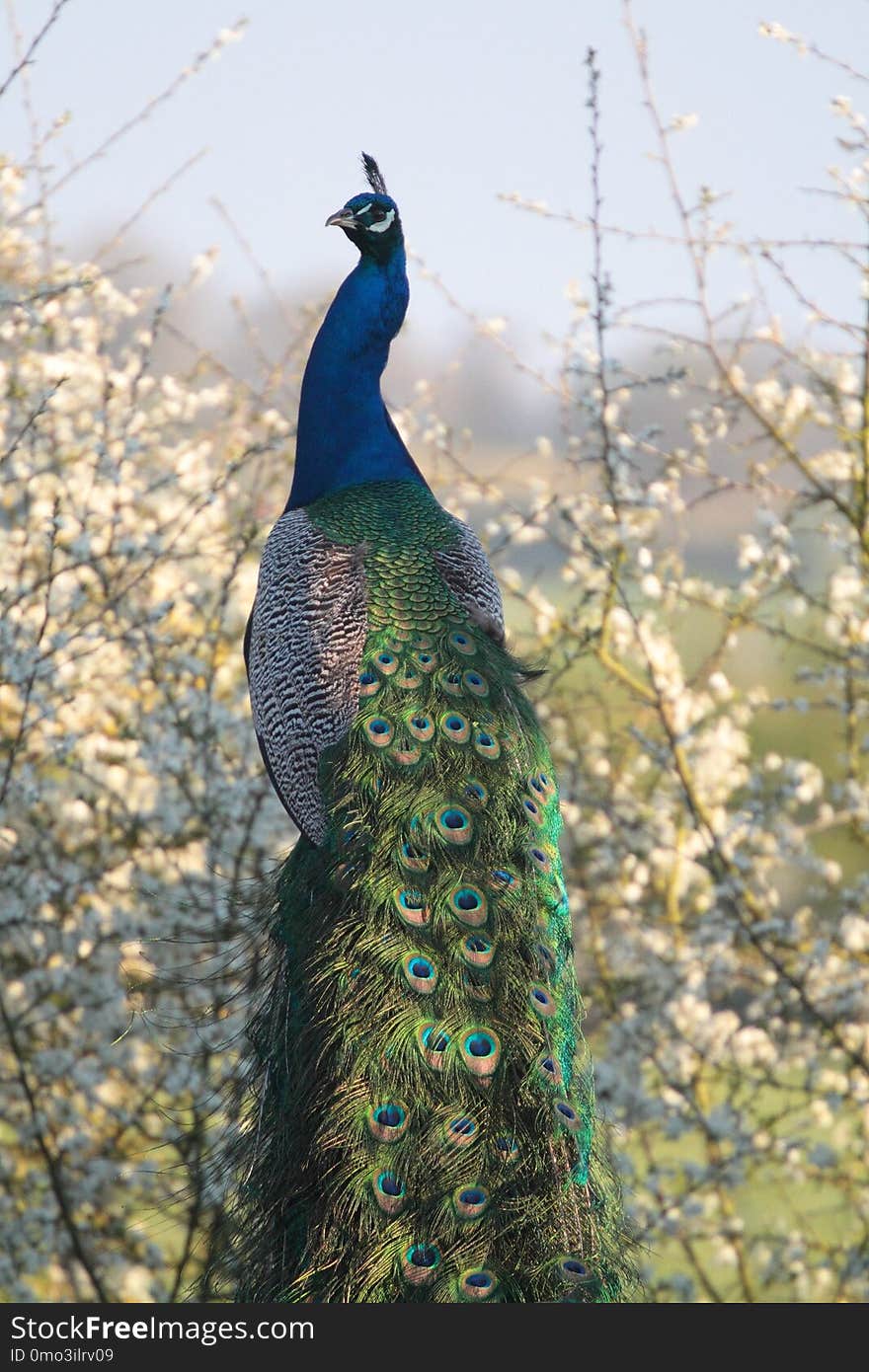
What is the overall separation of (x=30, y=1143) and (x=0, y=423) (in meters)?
2.12

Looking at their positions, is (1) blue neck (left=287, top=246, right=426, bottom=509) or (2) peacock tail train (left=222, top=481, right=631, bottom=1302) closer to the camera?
(2) peacock tail train (left=222, top=481, right=631, bottom=1302)

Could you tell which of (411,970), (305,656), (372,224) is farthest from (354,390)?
(411,970)

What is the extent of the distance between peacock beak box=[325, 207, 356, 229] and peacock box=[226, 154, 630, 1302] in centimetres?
76

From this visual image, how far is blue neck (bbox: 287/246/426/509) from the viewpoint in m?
3.45

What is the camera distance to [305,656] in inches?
113

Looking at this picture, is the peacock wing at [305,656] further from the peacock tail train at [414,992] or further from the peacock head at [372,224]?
the peacock head at [372,224]

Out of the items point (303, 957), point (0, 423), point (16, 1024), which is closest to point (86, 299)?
point (0, 423)

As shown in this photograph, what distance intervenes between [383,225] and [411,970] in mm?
1836

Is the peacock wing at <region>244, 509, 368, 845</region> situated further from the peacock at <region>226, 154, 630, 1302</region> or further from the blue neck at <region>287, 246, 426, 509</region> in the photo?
the blue neck at <region>287, 246, 426, 509</region>

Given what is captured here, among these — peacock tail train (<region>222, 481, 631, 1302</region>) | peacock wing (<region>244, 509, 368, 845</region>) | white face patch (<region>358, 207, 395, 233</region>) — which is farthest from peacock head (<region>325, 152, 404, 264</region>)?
peacock tail train (<region>222, 481, 631, 1302</region>)

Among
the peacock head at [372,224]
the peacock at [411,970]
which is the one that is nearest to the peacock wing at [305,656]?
the peacock at [411,970]

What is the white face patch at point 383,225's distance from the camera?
11.2 feet

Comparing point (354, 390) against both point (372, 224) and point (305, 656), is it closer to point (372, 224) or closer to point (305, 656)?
point (372, 224)

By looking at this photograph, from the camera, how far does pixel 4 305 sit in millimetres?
3217
